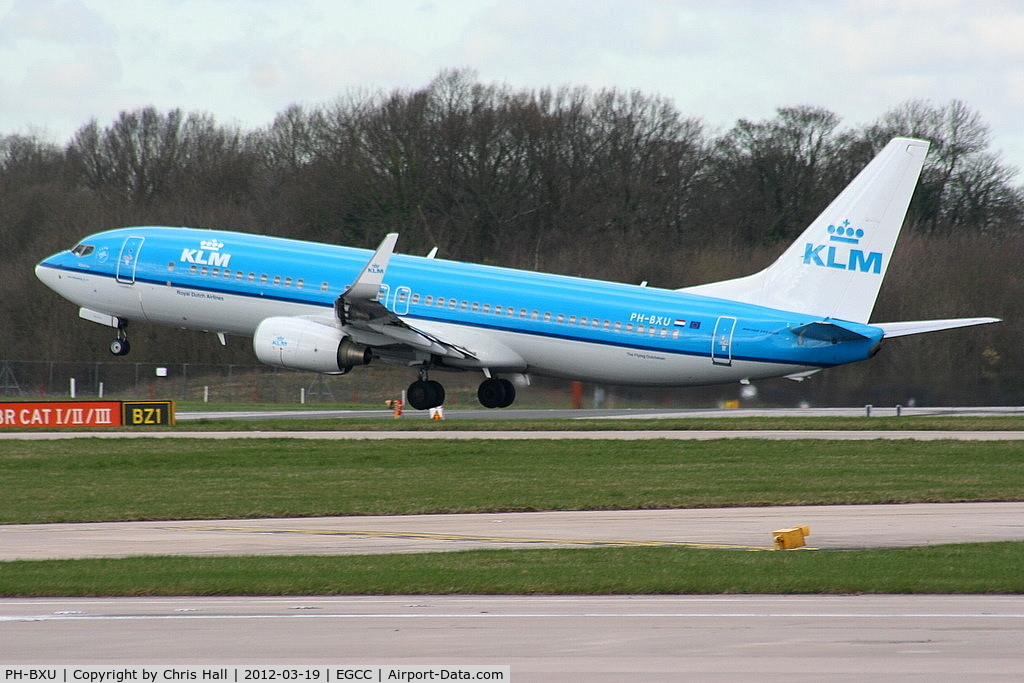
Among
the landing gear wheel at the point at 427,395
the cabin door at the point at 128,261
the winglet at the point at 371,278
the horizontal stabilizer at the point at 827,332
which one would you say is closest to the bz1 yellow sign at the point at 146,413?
the winglet at the point at 371,278

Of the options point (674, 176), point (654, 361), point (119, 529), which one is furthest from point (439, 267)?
point (674, 176)

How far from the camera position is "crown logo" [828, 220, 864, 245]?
1543 inches

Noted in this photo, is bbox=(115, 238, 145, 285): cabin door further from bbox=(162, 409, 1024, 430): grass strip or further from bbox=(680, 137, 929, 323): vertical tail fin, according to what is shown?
bbox=(680, 137, 929, 323): vertical tail fin

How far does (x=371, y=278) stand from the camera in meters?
39.1

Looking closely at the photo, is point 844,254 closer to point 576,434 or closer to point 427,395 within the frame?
point 576,434

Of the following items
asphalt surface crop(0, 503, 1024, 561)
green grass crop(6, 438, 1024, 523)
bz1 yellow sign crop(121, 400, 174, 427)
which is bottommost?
asphalt surface crop(0, 503, 1024, 561)

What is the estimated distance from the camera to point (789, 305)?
3969 centimetres

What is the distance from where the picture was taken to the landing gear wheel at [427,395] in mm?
43500

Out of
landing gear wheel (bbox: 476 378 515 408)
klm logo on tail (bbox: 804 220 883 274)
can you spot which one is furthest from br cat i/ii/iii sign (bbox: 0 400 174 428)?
klm logo on tail (bbox: 804 220 883 274)

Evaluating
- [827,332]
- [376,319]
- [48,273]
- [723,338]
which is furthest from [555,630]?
[48,273]

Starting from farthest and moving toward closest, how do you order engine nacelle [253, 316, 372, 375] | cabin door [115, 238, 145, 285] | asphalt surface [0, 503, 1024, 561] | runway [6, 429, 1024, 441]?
cabin door [115, 238, 145, 285] → engine nacelle [253, 316, 372, 375] → runway [6, 429, 1024, 441] → asphalt surface [0, 503, 1024, 561]

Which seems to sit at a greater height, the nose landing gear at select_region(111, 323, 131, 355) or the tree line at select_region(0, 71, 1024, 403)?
the tree line at select_region(0, 71, 1024, 403)

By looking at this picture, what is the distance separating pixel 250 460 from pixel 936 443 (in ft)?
50.4

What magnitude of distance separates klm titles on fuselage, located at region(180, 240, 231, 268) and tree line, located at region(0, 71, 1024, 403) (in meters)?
24.9
